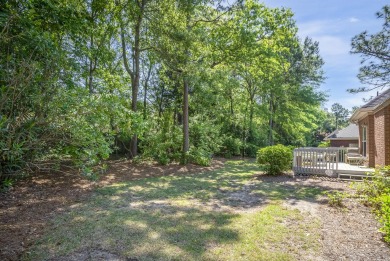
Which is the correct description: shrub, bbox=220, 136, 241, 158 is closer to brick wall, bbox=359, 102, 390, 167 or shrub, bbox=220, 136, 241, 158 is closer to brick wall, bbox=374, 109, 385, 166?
brick wall, bbox=359, 102, 390, 167

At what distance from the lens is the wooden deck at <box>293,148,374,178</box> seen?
9.66m

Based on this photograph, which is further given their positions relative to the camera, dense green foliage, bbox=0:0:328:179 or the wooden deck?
the wooden deck

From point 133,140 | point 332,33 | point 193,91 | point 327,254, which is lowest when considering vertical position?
point 327,254

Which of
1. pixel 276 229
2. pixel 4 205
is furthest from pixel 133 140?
pixel 276 229

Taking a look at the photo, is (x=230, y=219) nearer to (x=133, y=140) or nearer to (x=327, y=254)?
(x=327, y=254)

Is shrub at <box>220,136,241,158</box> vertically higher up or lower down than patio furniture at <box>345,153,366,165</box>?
higher up

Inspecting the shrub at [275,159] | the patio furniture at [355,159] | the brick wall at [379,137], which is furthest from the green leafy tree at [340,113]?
the shrub at [275,159]

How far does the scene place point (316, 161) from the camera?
995 cm

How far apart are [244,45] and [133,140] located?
814 centimetres

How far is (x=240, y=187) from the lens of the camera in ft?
27.2

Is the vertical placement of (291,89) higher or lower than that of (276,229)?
higher

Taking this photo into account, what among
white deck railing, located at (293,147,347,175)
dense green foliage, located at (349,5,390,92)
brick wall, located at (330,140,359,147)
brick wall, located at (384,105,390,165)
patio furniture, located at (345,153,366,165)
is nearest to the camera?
dense green foliage, located at (349,5,390,92)

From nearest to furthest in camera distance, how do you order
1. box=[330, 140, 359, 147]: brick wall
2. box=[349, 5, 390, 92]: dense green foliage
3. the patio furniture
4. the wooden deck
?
box=[349, 5, 390, 92]: dense green foliage, the wooden deck, the patio furniture, box=[330, 140, 359, 147]: brick wall

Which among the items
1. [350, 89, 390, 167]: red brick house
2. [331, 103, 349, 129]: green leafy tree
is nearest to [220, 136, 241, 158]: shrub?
[350, 89, 390, 167]: red brick house
